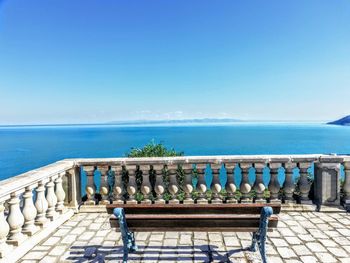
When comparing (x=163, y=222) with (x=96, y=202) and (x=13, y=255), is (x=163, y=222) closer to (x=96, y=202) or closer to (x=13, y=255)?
(x=13, y=255)

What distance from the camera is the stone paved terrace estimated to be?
3.68 meters

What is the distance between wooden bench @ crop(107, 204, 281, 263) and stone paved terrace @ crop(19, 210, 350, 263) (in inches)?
22.8

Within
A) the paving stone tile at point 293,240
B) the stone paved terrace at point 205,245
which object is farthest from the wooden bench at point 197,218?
the paving stone tile at point 293,240

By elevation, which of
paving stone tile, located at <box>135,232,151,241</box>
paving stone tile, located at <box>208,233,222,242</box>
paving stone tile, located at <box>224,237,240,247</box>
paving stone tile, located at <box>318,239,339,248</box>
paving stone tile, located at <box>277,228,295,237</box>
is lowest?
paving stone tile, located at <box>135,232,151,241</box>

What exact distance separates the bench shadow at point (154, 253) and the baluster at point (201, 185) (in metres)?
1.54

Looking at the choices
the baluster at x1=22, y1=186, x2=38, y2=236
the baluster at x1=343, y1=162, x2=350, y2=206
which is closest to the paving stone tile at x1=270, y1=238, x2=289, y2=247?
the baluster at x1=343, y1=162, x2=350, y2=206

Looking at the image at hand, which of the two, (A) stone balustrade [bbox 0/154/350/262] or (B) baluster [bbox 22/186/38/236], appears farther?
(A) stone balustrade [bbox 0/154/350/262]

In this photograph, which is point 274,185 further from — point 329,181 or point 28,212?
point 28,212

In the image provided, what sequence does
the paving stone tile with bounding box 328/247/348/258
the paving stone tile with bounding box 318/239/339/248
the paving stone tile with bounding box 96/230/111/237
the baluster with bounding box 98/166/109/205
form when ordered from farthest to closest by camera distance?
the baluster with bounding box 98/166/109/205 < the paving stone tile with bounding box 96/230/111/237 < the paving stone tile with bounding box 318/239/339/248 < the paving stone tile with bounding box 328/247/348/258

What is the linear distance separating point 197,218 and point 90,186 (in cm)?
340

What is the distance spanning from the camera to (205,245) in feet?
13.3

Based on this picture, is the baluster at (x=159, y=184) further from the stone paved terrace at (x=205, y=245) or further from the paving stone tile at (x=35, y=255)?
the paving stone tile at (x=35, y=255)

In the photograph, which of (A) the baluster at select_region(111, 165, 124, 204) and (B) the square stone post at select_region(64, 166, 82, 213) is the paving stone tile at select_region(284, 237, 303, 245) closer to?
(A) the baluster at select_region(111, 165, 124, 204)

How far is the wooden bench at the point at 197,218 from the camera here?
318cm
